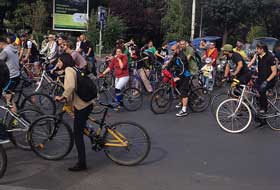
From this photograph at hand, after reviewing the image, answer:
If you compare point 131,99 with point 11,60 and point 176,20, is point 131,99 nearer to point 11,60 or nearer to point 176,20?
point 11,60

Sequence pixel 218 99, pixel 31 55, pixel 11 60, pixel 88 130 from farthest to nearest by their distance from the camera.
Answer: pixel 31 55 < pixel 218 99 < pixel 11 60 < pixel 88 130

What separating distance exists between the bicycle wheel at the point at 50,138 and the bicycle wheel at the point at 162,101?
15.0ft

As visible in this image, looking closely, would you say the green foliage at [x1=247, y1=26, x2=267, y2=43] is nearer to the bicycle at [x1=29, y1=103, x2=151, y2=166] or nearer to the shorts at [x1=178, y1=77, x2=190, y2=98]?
the shorts at [x1=178, y1=77, x2=190, y2=98]

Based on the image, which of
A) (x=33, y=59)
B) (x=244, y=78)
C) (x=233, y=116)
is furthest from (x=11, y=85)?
(x=33, y=59)

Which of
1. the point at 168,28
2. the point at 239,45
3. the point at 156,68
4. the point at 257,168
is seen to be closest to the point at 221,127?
the point at 257,168

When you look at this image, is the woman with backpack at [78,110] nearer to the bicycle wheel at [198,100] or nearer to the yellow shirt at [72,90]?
the yellow shirt at [72,90]

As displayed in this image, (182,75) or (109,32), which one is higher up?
(109,32)

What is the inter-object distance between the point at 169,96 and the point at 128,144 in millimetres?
4727

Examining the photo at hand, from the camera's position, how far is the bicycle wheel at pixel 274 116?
9352 millimetres

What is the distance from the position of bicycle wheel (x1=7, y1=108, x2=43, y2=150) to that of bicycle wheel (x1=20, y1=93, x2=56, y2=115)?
1370 mm

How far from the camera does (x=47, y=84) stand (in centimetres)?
1078

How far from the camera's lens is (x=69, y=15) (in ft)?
138

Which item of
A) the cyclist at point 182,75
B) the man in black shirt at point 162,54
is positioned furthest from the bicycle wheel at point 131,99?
Answer: the man in black shirt at point 162,54

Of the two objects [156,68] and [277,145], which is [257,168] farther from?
[156,68]
